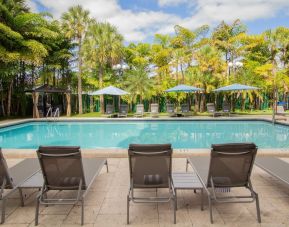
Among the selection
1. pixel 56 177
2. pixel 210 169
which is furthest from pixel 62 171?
pixel 210 169

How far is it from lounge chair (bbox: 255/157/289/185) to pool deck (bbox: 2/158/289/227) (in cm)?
34

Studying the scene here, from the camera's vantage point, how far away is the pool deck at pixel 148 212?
124 inches

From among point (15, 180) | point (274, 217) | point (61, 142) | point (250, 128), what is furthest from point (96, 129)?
point (274, 217)

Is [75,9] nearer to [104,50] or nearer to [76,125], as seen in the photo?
[104,50]

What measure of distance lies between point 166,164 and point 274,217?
1449 mm

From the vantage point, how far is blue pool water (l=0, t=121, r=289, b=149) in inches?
410

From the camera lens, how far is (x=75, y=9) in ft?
65.6

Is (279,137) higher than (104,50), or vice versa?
(104,50)

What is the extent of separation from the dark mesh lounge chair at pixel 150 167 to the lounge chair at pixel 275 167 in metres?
1.58

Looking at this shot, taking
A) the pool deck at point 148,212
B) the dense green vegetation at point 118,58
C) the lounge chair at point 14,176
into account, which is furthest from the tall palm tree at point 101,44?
the pool deck at point 148,212

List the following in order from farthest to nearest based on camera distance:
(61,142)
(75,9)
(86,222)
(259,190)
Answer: (75,9)
(61,142)
(259,190)
(86,222)

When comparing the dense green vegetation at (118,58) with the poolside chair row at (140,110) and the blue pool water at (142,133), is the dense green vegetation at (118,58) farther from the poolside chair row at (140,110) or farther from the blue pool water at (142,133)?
the blue pool water at (142,133)

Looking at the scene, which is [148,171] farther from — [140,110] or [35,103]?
[35,103]

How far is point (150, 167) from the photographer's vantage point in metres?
3.31
